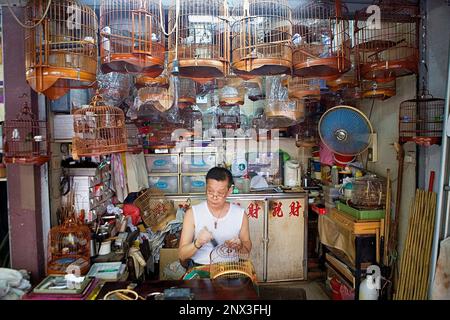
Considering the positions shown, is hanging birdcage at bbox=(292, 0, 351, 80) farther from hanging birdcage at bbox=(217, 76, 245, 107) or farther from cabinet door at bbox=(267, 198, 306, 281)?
cabinet door at bbox=(267, 198, 306, 281)

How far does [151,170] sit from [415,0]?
3.49m

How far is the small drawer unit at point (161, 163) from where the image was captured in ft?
14.0

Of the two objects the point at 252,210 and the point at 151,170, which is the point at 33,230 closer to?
the point at 151,170

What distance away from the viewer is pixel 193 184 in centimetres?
430

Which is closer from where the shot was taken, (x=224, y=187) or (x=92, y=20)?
(x=92, y=20)

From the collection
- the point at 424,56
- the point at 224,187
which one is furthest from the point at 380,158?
the point at 224,187

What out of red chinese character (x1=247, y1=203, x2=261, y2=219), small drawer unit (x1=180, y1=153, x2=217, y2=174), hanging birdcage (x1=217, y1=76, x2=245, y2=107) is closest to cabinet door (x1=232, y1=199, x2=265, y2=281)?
red chinese character (x1=247, y1=203, x2=261, y2=219)

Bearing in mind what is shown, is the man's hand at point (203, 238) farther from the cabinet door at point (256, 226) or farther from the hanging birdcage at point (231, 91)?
the cabinet door at point (256, 226)

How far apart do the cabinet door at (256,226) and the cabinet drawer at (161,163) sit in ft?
3.46

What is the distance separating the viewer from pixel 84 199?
290 centimetres

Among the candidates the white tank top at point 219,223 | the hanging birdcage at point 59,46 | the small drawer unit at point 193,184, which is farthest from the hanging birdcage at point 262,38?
the small drawer unit at point 193,184

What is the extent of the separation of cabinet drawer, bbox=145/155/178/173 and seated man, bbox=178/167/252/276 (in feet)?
6.39

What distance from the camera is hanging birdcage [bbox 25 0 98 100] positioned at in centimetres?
173
